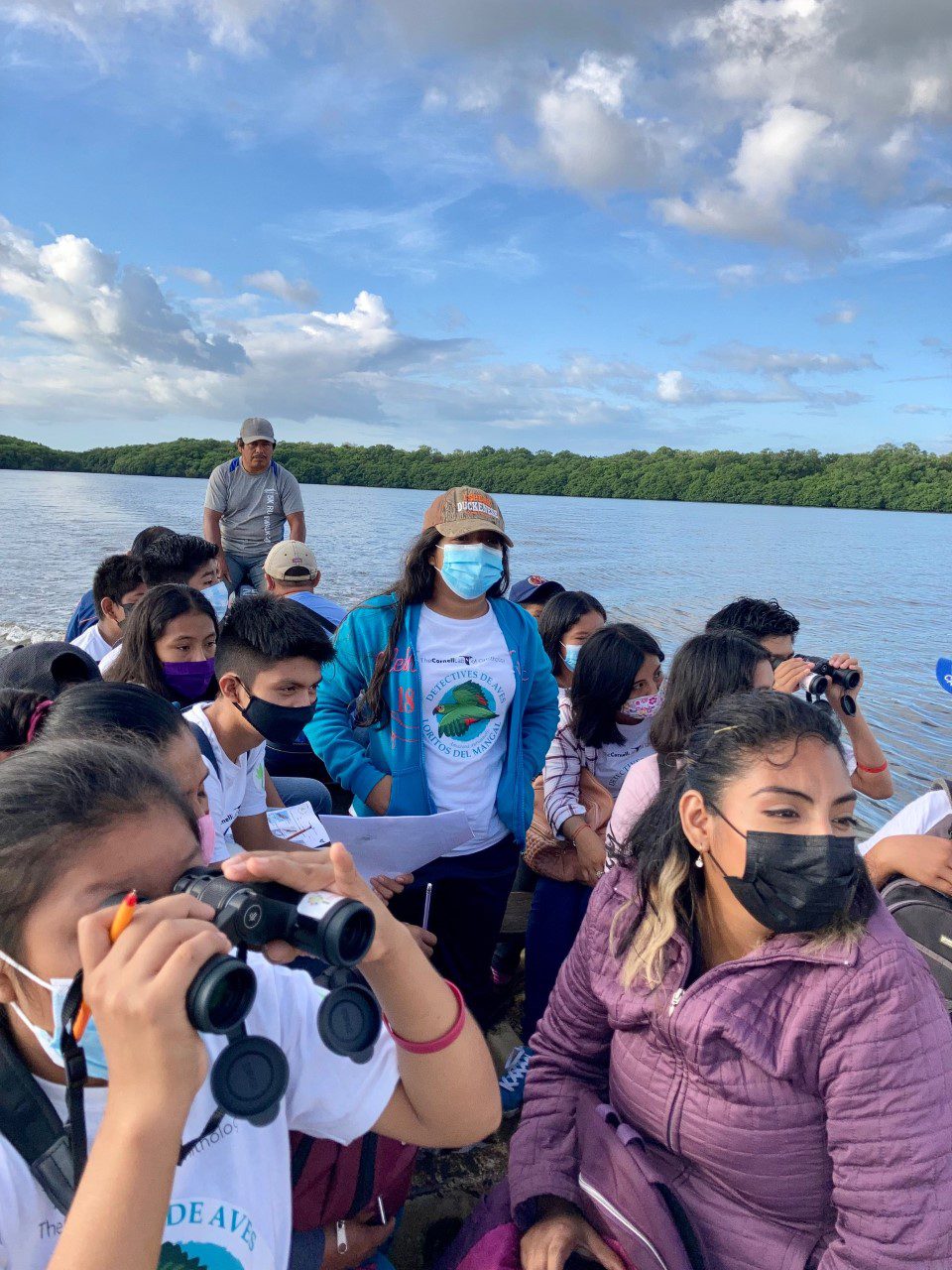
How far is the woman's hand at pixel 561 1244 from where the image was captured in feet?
6.03

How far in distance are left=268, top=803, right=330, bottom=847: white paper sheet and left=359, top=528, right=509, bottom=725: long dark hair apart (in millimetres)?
525

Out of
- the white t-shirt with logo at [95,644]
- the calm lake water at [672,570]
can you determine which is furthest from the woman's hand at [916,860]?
the calm lake water at [672,570]

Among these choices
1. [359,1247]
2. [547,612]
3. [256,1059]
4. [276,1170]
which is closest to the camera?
[256,1059]

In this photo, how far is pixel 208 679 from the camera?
3604mm

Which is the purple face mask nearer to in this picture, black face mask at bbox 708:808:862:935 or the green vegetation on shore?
black face mask at bbox 708:808:862:935

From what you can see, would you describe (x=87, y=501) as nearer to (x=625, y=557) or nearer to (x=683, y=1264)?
(x=625, y=557)

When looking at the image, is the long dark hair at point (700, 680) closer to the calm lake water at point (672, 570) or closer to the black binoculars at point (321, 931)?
the black binoculars at point (321, 931)

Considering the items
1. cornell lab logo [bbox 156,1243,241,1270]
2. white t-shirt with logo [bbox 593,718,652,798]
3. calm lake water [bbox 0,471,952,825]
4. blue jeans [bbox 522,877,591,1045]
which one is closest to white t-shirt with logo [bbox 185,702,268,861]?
blue jeans [bbox 522,877,591,1045]

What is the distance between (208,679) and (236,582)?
507 centimetres

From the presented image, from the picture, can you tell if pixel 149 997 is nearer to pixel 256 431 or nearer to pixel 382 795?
pixel 382 795

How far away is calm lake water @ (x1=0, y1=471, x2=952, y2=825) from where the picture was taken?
40.8 ft

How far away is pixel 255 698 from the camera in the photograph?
3139 millimetres

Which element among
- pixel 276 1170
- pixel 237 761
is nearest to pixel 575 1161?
pixel 276 1170

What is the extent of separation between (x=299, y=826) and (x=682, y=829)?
155cm
